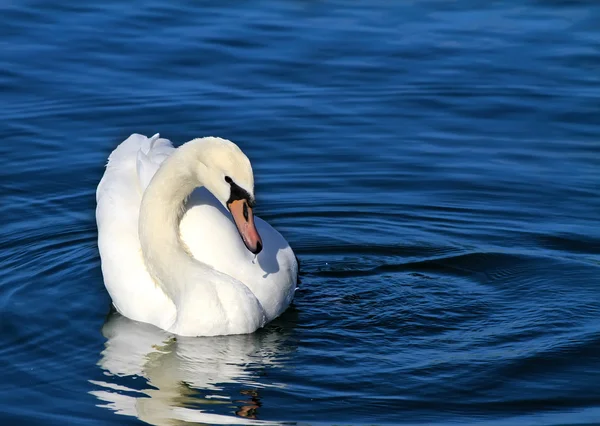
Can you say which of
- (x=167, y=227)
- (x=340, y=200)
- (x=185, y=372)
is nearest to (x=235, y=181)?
(x=167, y=227)

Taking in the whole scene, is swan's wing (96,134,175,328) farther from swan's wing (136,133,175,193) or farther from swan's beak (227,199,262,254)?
swan's beak (227,199,262,254)

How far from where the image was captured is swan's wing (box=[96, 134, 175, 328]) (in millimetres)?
9211

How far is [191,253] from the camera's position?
916cm

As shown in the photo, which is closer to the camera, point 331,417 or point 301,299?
point 331,417

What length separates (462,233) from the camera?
1091 centimetres

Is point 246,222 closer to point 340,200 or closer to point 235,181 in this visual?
point 235,181

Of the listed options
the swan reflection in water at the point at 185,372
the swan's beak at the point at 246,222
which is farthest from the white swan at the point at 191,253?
the swan reflection in water at the point at 185,372

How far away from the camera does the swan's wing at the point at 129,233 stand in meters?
9.21

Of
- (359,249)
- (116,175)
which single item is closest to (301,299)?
(359,249)

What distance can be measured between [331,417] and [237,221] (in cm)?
155

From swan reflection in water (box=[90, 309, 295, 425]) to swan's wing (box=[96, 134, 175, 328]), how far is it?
16cm

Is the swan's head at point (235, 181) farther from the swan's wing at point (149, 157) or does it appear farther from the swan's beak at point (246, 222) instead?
the swan's wing at point (149, 157)

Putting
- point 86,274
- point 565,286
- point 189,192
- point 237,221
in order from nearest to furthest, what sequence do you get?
point 237,221, point 189,192, point 565,286, point 86,274

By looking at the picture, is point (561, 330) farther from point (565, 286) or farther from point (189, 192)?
point (189, 192)
